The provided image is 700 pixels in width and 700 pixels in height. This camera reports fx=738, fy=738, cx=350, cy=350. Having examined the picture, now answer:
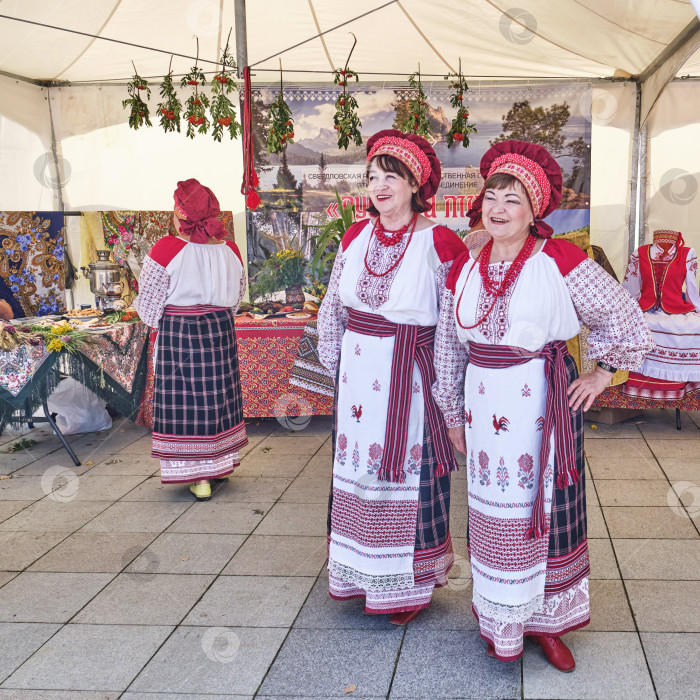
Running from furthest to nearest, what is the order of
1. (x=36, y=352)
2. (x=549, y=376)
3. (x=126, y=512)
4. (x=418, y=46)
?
(x=418, y=46) → (x=36, y=352) → (x=126, y=512) → (x=549, y=376)

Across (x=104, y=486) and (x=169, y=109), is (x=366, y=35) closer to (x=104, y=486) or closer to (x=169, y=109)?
(x=169, y=109)

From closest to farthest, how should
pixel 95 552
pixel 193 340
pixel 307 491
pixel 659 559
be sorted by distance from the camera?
A: pixel 659 559 < pixel 95 552 < pixel 193 340 < pixel 307 491

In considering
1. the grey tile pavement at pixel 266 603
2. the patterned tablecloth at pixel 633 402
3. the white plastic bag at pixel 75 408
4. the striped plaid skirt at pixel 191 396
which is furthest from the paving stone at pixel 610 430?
the white plastic bag at pixel 75 408

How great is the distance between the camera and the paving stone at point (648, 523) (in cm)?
357

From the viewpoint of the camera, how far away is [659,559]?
3.30m

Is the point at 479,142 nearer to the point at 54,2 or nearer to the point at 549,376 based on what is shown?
the point at 54,2

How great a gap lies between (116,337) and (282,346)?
117 centimetres

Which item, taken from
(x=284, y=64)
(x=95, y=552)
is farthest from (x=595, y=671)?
(x=284, y=64)

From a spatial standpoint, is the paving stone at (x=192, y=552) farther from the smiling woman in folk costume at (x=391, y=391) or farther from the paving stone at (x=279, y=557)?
the smiling woman in folk costume at (x=391, y=391)

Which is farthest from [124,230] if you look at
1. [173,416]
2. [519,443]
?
[519,443]


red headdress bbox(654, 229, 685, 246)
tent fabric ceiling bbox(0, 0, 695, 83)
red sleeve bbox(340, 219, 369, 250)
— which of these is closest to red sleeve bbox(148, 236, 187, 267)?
red sleeve bbox(340, 219, 369, 250)

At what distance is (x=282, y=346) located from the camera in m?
5.45

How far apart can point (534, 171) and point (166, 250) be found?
2320 mm

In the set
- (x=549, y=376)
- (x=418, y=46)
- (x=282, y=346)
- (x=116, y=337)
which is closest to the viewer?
(x=549, y=376)
